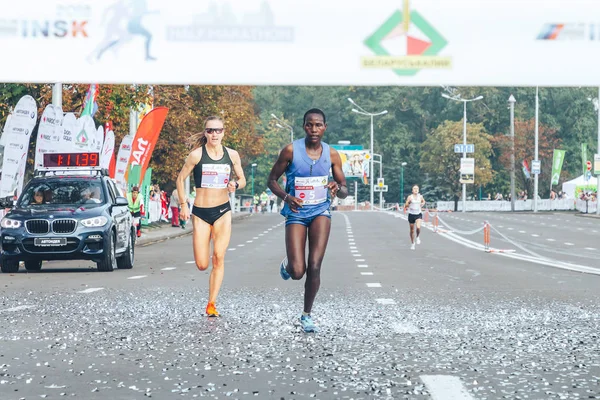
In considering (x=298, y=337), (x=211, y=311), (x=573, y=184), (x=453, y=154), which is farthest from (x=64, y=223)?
(x=453, y=154)

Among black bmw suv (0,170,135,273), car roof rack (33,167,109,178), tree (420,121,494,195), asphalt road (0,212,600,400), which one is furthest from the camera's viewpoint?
tree (420,121,494,195)

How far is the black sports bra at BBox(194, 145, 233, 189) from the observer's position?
39.6ft

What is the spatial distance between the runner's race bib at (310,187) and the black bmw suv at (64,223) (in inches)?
391

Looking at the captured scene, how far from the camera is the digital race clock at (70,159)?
80.2 ft

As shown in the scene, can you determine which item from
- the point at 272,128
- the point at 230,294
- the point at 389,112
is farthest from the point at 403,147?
the point at 230,294

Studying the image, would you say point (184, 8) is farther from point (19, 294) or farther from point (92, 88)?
point (19, 294)

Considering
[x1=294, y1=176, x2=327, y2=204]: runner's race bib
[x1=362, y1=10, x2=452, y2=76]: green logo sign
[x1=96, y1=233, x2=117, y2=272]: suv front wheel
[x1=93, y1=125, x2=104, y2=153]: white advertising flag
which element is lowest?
[x1=96, y1=233, x2=117, y2=272]: suv front wheel

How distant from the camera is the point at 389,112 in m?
127

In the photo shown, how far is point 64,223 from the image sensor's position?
66.3 ft

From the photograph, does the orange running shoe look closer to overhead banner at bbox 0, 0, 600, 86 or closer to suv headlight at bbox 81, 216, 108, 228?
suv headlight at bbox 81, 216, 108, 228

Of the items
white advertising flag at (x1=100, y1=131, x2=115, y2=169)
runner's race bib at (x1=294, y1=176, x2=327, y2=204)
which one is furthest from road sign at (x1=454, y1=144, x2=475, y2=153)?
runner's race bib at (x1=294, y1=176, x2=327, y2=204)

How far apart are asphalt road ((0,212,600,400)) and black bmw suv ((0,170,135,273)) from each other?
52 cm

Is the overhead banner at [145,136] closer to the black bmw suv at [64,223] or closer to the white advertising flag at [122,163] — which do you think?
the white advertising flag at [122,163]

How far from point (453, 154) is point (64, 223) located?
95.1 m
